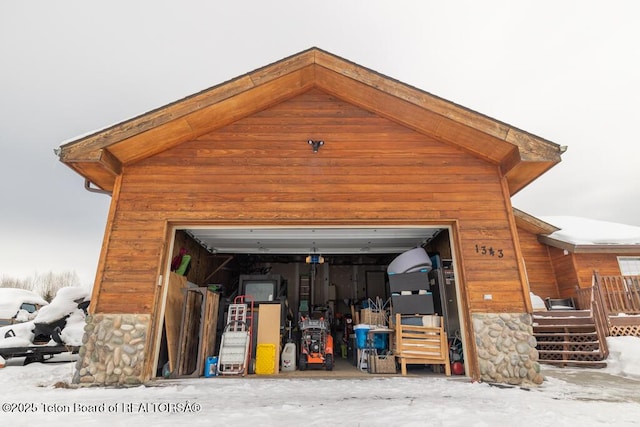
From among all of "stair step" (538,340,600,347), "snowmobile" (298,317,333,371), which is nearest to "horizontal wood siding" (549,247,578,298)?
"stair step" (538,340,600,347)

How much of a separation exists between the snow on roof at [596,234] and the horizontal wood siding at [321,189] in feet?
24.4

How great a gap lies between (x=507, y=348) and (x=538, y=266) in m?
8.29

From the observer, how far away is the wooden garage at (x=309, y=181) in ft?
16.3

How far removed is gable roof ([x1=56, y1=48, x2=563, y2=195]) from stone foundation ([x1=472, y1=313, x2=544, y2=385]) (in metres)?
2.66

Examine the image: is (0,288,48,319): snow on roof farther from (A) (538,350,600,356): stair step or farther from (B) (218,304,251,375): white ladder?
(A) (538,350,600,356): stair step

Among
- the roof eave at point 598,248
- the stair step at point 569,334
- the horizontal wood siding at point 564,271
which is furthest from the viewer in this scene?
the horizontal wood siding at point 564,271

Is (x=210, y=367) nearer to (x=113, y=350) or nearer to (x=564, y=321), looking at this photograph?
(x=113, y=350)

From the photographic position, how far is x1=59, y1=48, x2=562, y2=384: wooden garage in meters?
4.98

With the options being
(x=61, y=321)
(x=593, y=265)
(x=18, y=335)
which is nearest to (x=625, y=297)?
(x=593, y=265)

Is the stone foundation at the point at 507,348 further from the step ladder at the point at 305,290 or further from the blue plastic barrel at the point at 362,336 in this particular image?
the step ladder at the point at 305,290

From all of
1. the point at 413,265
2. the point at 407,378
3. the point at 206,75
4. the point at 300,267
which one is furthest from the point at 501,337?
the point at 206,75

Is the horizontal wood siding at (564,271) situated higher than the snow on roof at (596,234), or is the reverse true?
the snow on roof at (596,234)

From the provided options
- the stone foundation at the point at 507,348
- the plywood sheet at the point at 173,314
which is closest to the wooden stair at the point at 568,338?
the stone foundation at the point at 507,348

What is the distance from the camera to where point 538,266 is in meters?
11.4
